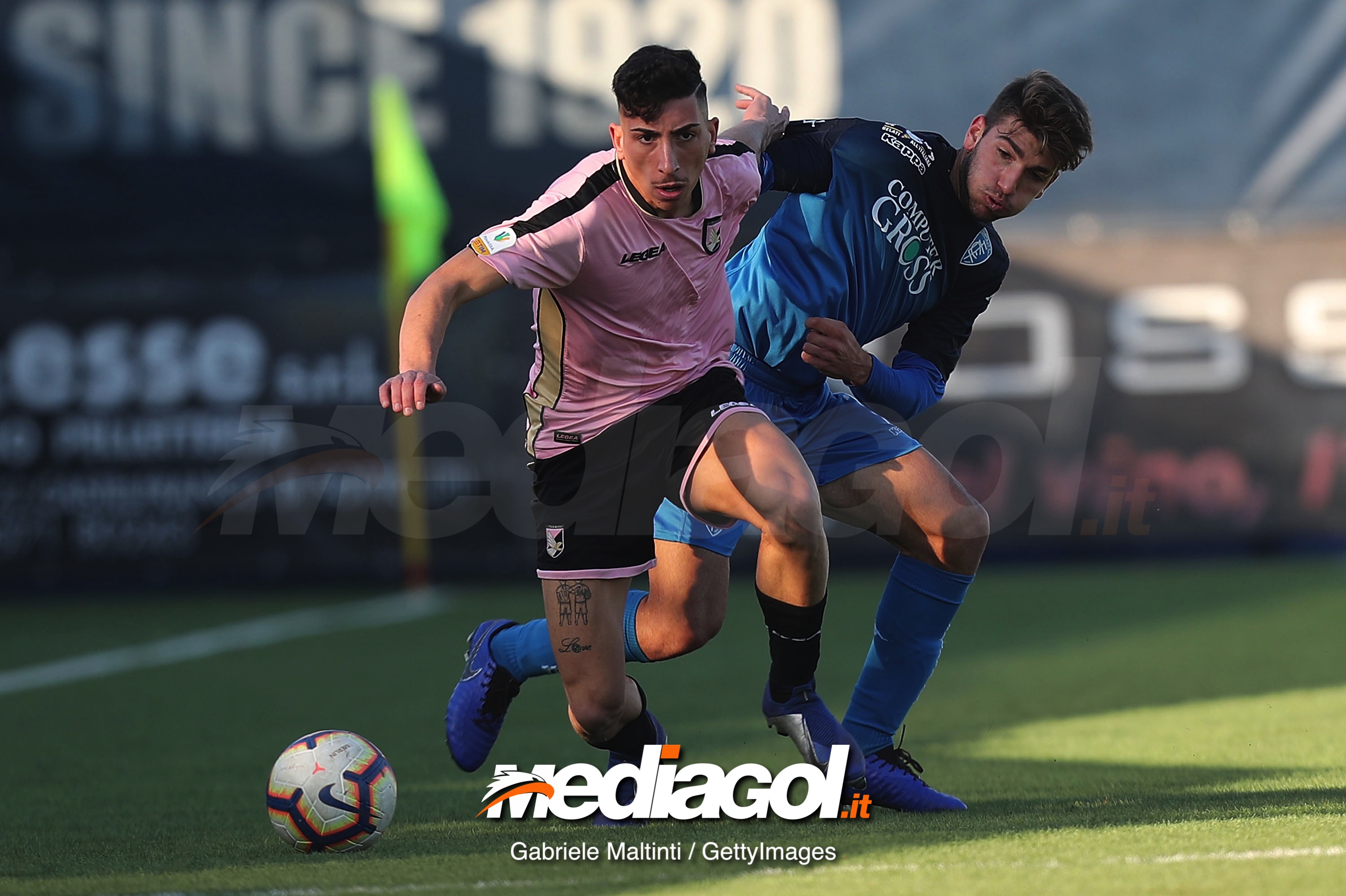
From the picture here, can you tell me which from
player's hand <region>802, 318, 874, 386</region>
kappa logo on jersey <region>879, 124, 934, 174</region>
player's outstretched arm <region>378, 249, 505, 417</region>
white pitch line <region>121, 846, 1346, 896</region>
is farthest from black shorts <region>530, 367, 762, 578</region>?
white pitch line <region>121, 846, 1346, 896</region>

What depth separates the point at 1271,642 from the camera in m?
8.21

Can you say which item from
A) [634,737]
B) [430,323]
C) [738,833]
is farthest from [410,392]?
[634,737]

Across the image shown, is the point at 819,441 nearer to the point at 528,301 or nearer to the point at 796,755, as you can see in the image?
the point at 796,755

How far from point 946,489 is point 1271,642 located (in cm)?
432

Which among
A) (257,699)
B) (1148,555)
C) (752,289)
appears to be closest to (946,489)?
(752,289)

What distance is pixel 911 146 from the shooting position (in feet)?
16.2

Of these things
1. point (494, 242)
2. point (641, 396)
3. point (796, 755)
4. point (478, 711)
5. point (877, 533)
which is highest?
point (494, 242)

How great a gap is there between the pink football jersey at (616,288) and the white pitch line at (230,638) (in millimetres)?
4912

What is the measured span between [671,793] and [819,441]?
3.94ft

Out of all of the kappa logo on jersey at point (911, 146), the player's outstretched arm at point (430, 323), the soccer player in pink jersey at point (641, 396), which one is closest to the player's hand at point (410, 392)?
the player's outstretched arm at point (430, 323)

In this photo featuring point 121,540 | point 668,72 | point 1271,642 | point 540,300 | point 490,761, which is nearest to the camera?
point 668,72

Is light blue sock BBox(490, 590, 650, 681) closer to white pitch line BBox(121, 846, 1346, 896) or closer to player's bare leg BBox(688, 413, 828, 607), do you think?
player's bare leg BBox(688, 413, 828, 607)

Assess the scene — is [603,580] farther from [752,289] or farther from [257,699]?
[257,699]

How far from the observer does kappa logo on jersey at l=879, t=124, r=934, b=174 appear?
4883 mm
